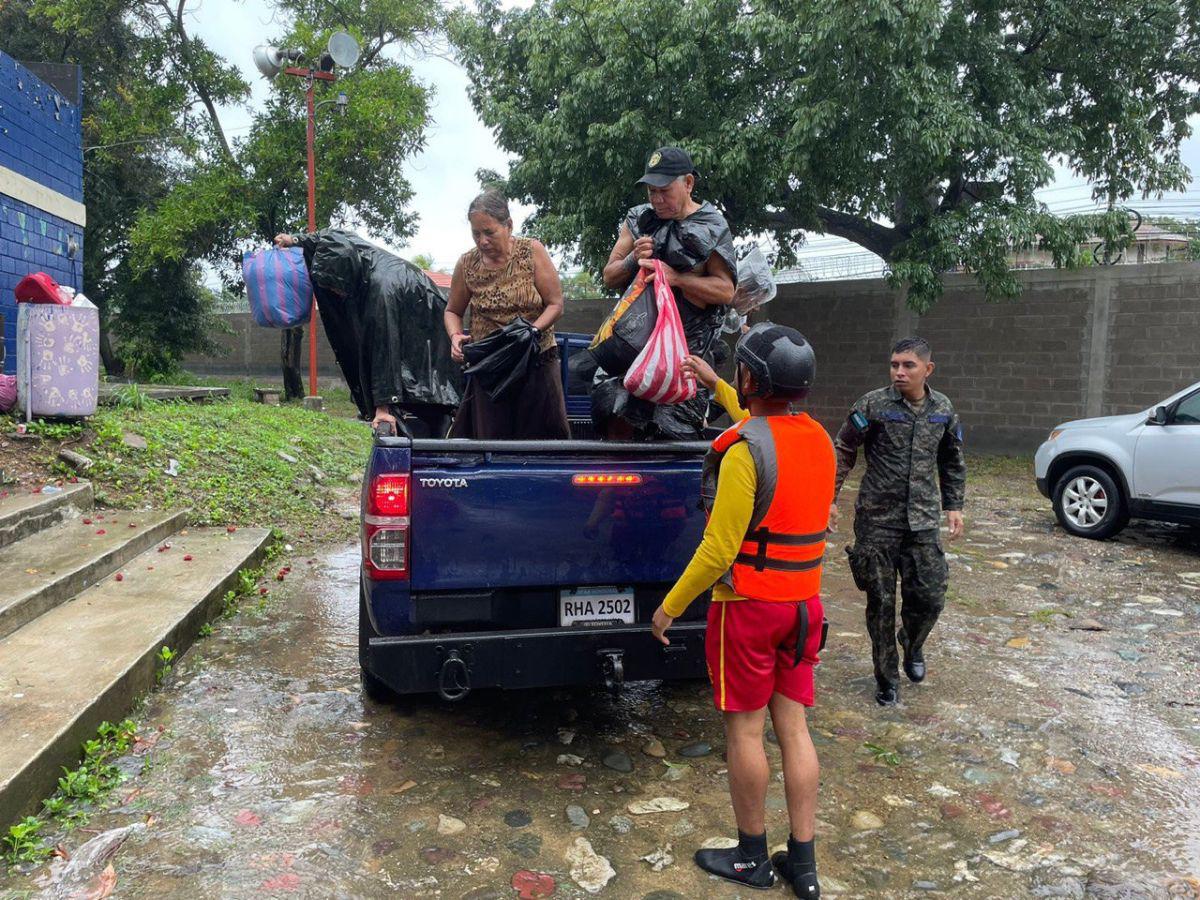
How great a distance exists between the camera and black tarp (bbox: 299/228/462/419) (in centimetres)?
477

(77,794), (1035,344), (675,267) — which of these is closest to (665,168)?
(675,267)

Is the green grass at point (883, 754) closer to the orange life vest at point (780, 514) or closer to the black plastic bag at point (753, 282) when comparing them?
the orange life vest at point (780, 514)

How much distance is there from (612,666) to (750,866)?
34.1 inches

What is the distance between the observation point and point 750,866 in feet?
9.22

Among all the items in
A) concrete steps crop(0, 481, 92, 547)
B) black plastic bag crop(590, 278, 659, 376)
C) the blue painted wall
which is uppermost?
the blue painted wall

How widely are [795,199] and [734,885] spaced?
10.8 meters

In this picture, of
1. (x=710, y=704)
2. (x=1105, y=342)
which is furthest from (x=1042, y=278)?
(x=710, y=704)

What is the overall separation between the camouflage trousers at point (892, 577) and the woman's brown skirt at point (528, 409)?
1.61 m

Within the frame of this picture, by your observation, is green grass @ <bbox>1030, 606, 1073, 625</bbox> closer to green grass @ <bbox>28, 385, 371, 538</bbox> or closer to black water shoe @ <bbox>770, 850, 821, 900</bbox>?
black water shoe @ <bbox>770, 850, 821, 900</bbox>

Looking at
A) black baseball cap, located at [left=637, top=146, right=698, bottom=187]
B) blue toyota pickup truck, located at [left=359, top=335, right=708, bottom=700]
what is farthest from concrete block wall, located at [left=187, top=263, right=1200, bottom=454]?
blue toyota pickup truck, located at [left=359, top=335, right=708, bottom=700]

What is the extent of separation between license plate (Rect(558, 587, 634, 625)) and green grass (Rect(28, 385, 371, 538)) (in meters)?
4.85

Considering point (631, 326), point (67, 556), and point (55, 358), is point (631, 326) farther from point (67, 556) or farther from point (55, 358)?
point (55, 358)

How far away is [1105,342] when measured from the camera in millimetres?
12086

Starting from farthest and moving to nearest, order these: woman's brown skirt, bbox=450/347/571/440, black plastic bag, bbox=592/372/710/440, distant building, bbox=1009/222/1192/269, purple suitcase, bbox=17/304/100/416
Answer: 1. distant building, bbox=1009/222/1192/269
2. purple suitcase, bbox=17/304/100/416
3. woman's brown skirt, bbox=450/347/571/440
4. black plastic bag, bbox=592/372/710/440
